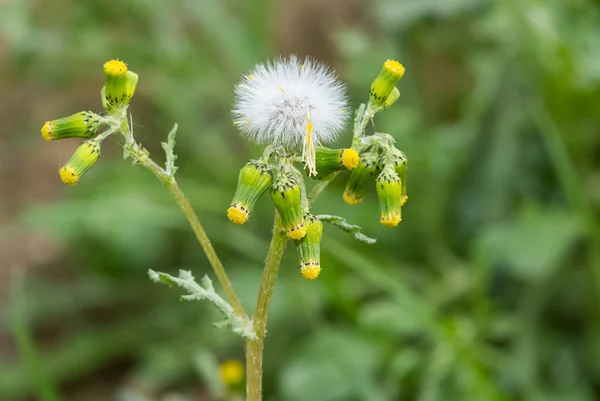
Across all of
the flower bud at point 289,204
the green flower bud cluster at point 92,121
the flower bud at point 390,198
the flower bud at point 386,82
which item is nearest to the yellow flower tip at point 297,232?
the flower bud at point 289,204

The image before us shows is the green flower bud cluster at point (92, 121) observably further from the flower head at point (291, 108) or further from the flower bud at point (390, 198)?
the flower bud at point (390, 198)

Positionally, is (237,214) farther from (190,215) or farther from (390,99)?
(390,99)

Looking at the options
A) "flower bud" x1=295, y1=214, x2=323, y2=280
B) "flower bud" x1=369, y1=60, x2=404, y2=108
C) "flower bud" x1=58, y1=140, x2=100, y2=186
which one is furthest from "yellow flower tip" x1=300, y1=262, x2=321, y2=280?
"flower bud" x1=58, y1=140, x2=100, y2=186

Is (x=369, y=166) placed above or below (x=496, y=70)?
below

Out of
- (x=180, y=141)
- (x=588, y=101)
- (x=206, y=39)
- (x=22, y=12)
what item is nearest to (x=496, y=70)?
(x=588, y=101)

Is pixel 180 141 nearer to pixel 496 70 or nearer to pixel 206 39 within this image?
pixel 206 39

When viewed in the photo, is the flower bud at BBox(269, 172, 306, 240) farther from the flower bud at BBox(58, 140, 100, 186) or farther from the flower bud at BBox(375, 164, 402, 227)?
the flower bud at BBox(58, 140, 100, 186)

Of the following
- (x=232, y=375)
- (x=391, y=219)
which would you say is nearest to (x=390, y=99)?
(x=391, y=219)
